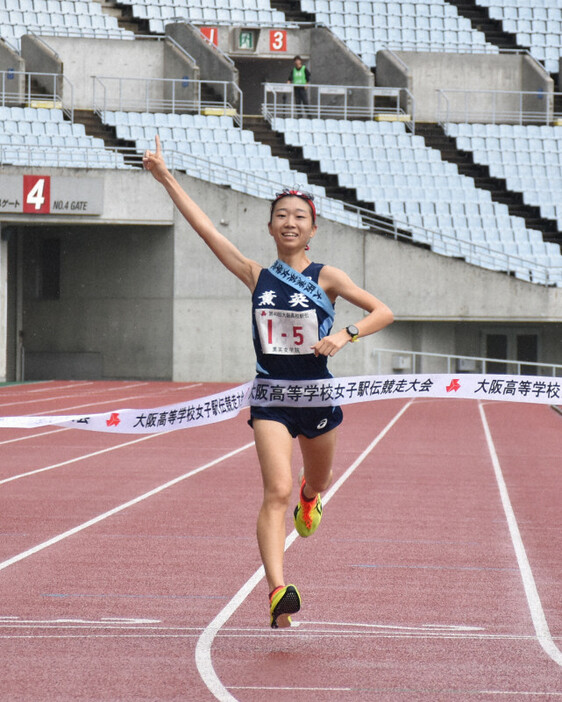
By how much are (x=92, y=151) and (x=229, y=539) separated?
24.4 metres

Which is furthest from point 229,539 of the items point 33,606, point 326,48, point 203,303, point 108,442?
point 326,48

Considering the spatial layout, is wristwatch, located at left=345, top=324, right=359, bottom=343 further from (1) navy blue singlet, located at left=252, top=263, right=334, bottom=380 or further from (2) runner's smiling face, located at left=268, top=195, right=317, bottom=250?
(2) runner's smiling face, located at left=268, top=195, right=317, bottom=250

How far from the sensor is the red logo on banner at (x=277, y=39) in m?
37.4

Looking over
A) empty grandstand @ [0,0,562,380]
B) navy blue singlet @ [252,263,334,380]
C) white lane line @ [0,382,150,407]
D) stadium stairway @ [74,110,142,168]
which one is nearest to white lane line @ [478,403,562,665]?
navy blue singlet @ [252,263,334,380]

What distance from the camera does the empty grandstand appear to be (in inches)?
1228

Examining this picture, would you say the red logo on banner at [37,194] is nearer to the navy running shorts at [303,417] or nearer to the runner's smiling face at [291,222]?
the runner's smiling face at [291,222]

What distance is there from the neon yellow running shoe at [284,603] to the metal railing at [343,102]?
3108 cm

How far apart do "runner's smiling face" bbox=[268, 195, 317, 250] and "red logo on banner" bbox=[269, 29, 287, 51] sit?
1308 inches

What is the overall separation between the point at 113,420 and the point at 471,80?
1319 inches

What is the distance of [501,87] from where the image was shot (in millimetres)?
38000

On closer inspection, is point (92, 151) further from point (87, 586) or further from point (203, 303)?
point (87, 586)

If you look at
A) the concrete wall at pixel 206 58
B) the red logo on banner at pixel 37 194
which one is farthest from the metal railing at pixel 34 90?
the red logo on banner at pixel 37 194

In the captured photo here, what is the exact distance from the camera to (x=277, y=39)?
1473 inches

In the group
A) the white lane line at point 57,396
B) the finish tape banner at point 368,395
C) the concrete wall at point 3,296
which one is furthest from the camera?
the concrete wall at point 3,296
